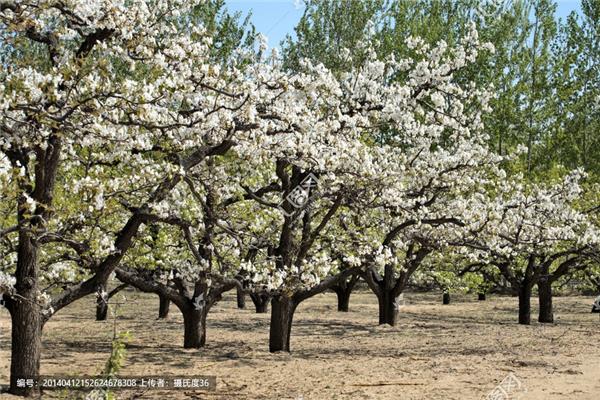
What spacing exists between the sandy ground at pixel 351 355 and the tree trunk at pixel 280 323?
0.39 m

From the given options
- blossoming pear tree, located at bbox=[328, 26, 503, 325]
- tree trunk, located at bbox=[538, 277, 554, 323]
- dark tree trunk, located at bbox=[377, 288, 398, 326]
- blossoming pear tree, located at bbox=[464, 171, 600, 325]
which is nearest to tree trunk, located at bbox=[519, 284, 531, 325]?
blossoming pear tree, located at bbox=[464, 171, 600, 325]

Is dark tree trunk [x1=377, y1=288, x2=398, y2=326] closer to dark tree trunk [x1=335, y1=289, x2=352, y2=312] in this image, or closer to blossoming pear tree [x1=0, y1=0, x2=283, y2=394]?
dark tree trunk [x1=335, y1=289, x2=352, y2=312]

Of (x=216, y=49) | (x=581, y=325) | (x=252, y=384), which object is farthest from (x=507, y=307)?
(x=252, y=384)

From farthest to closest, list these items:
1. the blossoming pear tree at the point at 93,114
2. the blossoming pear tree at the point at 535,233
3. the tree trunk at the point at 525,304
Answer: the tree trunk at the point at 525,304 < the blossoming pear tree at the point at 535,233 < the blossoming pear tree at the point at 93,114

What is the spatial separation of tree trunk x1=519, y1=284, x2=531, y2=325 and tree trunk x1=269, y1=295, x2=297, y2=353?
10804 millimetres

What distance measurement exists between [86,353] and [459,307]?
1995 cm

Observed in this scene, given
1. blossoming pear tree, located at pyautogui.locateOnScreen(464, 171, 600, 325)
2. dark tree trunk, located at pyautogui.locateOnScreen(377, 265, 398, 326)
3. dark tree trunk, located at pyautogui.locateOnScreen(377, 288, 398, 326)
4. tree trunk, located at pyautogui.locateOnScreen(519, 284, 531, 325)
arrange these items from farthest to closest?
tree trunk, located at pyautogui.locateOnScreen(519, 284, 531, 325), dark tree trunk, located at pyautogui.locateOnScreen(377, 288, 398, 326), dark tree trunk, located at pyautogui.locateOnScreen(377, 265, 398, 326), blossoming pear tree, located at pyautogui.locateOnScreen(464, 171, 600, 325)

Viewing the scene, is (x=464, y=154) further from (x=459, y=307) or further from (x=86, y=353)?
(x=459, y=307)

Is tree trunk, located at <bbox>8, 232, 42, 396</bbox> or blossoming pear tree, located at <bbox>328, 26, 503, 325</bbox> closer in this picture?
tree trunk, located at <bbox>8, 232, 42, 396</bbox>

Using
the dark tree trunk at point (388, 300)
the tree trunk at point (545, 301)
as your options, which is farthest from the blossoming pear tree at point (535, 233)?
the dark tree trunk at point (388, 300)

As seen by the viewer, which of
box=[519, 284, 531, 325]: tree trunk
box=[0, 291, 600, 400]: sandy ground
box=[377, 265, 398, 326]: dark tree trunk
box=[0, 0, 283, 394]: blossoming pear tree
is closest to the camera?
box=[0, 0, 283, 394]: blossoming pear tree

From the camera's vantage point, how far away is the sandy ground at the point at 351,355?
12180 millimetres

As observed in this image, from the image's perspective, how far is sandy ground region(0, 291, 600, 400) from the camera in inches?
480

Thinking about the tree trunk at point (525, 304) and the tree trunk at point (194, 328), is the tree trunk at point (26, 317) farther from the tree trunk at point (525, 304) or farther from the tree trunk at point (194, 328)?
the tree trunk at point (525, 304)
